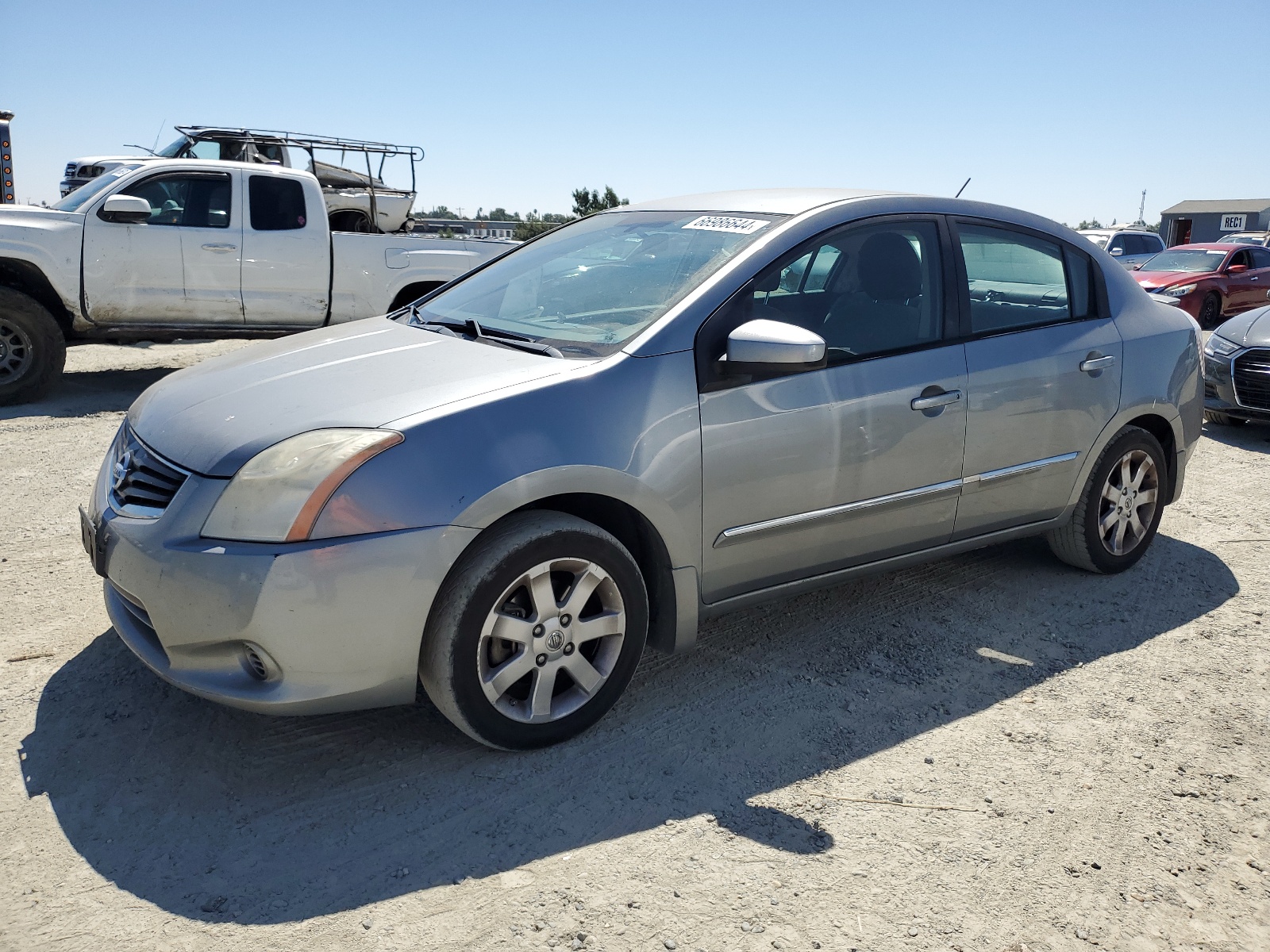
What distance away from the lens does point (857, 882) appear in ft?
8.41

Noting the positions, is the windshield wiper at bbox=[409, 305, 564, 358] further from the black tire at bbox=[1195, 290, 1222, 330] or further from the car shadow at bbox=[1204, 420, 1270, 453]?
the black tire at bbox=[1195, 290, 1222, 330]

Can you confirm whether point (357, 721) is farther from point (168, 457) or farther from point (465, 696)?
point (168, 457)

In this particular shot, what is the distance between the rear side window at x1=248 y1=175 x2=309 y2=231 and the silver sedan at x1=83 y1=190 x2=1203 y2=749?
18.0 ft

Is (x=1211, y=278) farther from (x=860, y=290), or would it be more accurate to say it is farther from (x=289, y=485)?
(x=289, y=485)

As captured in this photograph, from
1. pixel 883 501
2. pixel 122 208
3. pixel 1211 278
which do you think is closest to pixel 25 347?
pixel 122 208

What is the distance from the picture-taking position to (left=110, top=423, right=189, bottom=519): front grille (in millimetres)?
2906

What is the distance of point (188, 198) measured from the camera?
8.80 metres

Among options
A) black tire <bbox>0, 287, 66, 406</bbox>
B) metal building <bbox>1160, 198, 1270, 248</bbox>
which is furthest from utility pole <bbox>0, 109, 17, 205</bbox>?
metal building <bbox>1160, 198, 1270, 248</bbox>

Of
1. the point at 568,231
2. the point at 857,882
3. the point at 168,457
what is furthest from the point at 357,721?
the point at 568,231

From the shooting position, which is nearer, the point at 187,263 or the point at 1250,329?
the point at 1250,329

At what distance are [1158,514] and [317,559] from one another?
3988 millimetres

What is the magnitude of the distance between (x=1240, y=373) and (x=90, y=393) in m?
9.32

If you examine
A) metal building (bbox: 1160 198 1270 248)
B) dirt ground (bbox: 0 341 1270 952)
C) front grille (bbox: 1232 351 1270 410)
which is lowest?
dirt ground (bbox: 0 341 1270 952)

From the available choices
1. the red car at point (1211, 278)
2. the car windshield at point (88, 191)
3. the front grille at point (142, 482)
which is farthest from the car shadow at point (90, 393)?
the red car at point (1211, 278)
